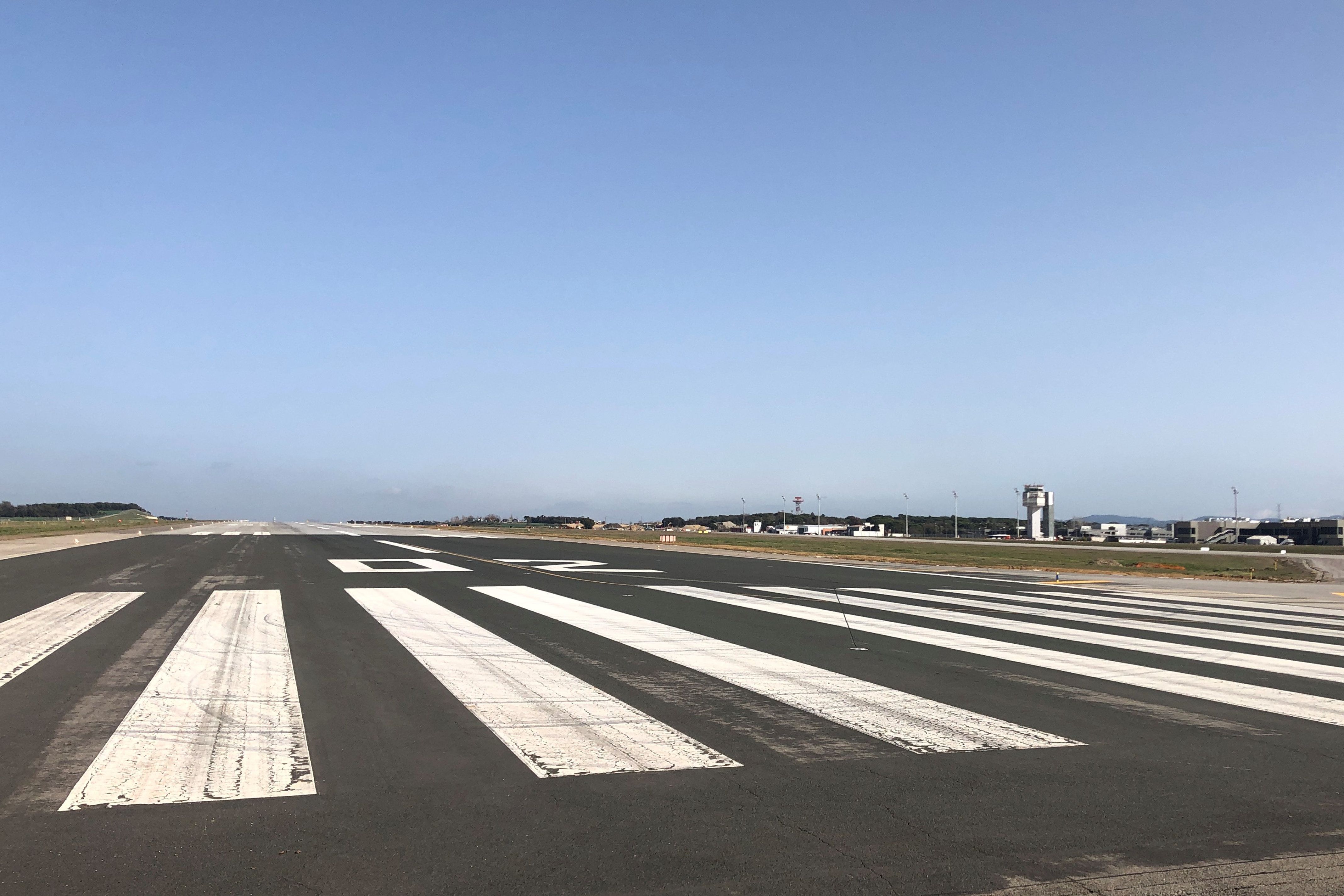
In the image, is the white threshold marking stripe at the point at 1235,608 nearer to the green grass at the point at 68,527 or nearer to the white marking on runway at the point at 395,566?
the white marking on runway at the point at 395,566

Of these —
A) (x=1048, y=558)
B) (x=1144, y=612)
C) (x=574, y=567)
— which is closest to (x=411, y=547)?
(x=574, y=567)

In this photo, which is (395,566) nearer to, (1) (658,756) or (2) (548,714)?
(2) (548,714)

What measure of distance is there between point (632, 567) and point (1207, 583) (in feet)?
51.7

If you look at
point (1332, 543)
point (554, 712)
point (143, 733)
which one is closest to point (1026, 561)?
point (554, 712)

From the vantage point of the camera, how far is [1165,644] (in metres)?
10.5

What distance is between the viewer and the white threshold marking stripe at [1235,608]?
14359 mm

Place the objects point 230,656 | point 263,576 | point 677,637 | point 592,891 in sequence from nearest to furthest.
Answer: point 592,891 → point 230,656 → point 677,637 → point 263,576

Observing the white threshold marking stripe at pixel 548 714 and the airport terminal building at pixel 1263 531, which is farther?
the airport terminal building at pixel 1263 531

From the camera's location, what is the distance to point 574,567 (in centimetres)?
2417

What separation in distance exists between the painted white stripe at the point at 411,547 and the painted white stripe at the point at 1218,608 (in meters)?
22.6

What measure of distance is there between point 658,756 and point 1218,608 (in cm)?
1466

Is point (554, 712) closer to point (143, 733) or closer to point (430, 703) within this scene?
point (430, 703)

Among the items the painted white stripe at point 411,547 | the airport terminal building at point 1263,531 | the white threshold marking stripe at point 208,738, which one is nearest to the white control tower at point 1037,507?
the airport terminal building at point 1263,531

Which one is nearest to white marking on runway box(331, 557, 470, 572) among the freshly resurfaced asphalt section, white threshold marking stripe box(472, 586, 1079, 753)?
the freshly resurfaced asphalt section
